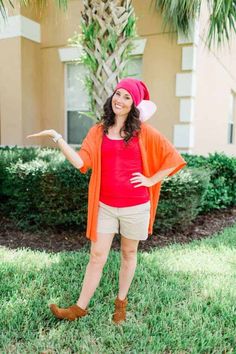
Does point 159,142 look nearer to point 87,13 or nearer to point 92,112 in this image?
point 92,112

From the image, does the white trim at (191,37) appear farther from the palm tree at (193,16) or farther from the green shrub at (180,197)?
the green shrub at (180,197)

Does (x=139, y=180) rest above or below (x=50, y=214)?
above

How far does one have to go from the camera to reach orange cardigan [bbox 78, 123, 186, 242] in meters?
2.52

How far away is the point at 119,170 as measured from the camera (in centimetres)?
252

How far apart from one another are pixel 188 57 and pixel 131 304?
5280 mm

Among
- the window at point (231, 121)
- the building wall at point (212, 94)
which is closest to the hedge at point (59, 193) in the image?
the building wall at point (212, 94)

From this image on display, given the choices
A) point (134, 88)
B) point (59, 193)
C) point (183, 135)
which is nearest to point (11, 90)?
point (183, 135)

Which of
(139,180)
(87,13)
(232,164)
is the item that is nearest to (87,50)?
(87,13)

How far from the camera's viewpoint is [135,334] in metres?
2.55

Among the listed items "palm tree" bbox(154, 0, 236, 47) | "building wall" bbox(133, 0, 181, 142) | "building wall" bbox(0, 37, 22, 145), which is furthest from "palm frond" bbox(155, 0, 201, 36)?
"building wall" bbox(0, 37, 22, 145)

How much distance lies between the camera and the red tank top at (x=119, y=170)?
8.20 ft

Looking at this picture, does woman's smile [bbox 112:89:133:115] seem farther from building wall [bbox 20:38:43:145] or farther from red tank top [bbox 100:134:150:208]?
building wall [bbox 20:38:43:145]

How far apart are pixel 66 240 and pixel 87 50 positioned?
2.72 meters

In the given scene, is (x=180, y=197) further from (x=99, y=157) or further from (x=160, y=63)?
(x=160, y=63)
